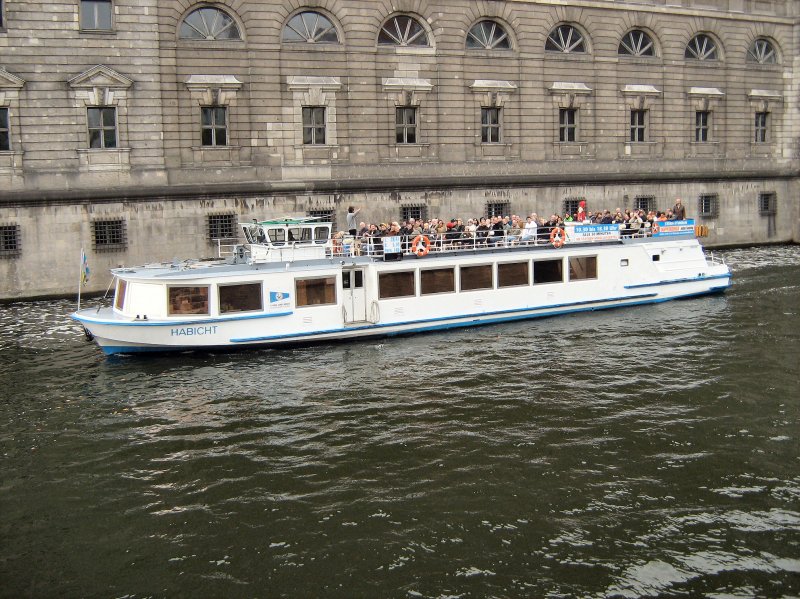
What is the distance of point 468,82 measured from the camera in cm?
4388

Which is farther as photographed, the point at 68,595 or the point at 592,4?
the point at 592,4

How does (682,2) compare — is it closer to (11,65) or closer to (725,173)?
(725,173)

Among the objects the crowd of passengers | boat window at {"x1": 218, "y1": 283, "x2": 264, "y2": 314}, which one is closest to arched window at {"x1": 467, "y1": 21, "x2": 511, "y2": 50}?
the crowd of passengers

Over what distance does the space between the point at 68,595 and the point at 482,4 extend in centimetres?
3739

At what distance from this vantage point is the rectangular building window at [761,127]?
172 ft

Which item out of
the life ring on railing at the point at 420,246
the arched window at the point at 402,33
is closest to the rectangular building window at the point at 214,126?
the arched window at the point at 402,33

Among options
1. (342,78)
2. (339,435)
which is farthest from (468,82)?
(339,435)

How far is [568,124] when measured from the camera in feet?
153

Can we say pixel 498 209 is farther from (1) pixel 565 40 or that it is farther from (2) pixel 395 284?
(2) pixel 395 284

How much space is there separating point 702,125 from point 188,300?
1390 inches

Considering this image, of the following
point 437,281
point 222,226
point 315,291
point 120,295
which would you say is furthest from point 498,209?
point 120,295

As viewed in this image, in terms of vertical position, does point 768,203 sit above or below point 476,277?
above

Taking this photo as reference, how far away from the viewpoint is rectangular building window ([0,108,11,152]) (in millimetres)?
35844

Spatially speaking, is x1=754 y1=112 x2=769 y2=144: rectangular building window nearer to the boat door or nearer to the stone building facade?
the stone building facade
